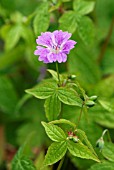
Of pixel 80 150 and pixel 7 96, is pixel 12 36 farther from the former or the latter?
pixel 80 150

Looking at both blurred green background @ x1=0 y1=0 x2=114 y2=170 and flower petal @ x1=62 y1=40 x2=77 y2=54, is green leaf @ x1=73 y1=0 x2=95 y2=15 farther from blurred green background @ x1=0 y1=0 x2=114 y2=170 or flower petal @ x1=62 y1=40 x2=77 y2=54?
flower petal @ x1=62 y1=40 x2=77 y2=54

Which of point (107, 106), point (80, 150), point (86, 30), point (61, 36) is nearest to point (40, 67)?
point (86, 30)

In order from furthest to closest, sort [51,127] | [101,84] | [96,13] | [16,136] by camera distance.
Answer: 1. [96,13]
2. [16,136]
3. [101,84]
4. [51,127]

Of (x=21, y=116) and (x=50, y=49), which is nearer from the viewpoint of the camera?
(x=50, y=49)

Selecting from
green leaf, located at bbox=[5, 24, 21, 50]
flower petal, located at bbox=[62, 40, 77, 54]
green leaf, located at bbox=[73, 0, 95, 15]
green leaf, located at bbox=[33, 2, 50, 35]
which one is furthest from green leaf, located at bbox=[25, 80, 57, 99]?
green leaf, located at bbox=[5, 24, 21, 50]

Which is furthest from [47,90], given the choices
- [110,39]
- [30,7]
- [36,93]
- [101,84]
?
[30,7]

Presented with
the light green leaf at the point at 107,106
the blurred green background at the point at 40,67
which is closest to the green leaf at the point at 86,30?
the blurred green background at the point at 40,67

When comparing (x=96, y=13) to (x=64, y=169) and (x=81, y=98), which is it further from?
(x=81, y=98)

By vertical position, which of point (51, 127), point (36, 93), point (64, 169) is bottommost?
point (64, 169)
